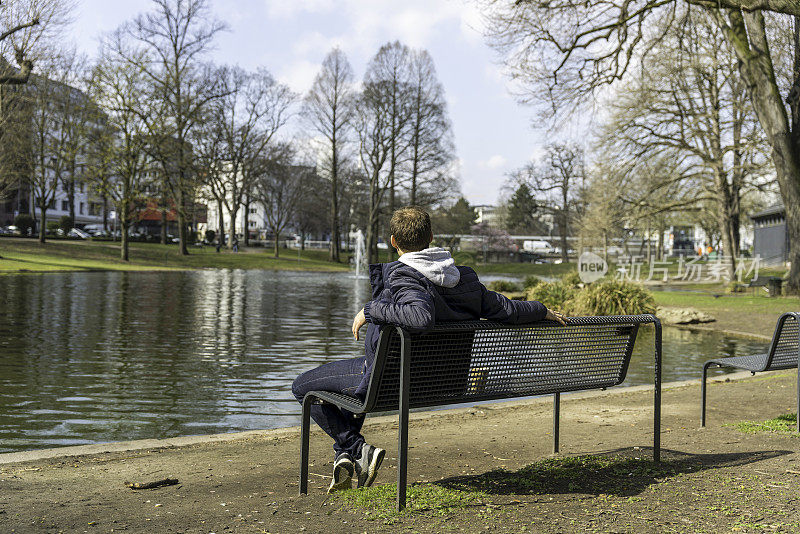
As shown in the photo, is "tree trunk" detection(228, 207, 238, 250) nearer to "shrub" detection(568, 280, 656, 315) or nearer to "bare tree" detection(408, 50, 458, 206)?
"bare tree" detection(408, 50, 458, 206)

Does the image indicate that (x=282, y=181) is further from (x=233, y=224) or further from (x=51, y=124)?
(x=51, y=124)

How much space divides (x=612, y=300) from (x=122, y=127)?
32.8 meters

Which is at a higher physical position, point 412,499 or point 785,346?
point 785,346

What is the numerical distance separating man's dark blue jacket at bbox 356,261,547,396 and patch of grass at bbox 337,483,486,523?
50cm

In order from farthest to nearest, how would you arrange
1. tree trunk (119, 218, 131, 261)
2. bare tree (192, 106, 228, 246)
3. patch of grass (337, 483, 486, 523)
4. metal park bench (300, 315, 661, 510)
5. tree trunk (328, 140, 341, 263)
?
tree trunk (328, 140, 341, 263), bare tree (192, 106, 228, 246), tree trunk (119, 218, 131, 261), metal park bench (300, 315, 661, 510), patch of grass (337, 483, 486, 523)

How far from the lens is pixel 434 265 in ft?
12.1

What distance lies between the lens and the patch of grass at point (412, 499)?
3447 millimetres

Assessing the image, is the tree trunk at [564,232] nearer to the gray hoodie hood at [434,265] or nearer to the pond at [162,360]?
the pond at [162,360]

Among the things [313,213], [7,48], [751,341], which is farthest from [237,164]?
[751,341]

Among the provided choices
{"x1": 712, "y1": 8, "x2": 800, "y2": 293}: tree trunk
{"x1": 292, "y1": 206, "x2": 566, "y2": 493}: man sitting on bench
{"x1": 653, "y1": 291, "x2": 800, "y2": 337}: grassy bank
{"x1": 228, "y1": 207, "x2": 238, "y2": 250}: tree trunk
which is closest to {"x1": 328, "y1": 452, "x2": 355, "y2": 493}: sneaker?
{"x1": 292, "y1": 206, "x2": 566, "y2": 493}: man sitting on bench

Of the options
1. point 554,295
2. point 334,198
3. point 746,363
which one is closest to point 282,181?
point 334,198

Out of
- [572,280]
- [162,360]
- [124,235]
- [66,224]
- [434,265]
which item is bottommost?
[162,360]

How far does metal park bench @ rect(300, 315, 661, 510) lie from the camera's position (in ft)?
11.6

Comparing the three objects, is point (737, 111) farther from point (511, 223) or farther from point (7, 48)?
point (511, 223)
